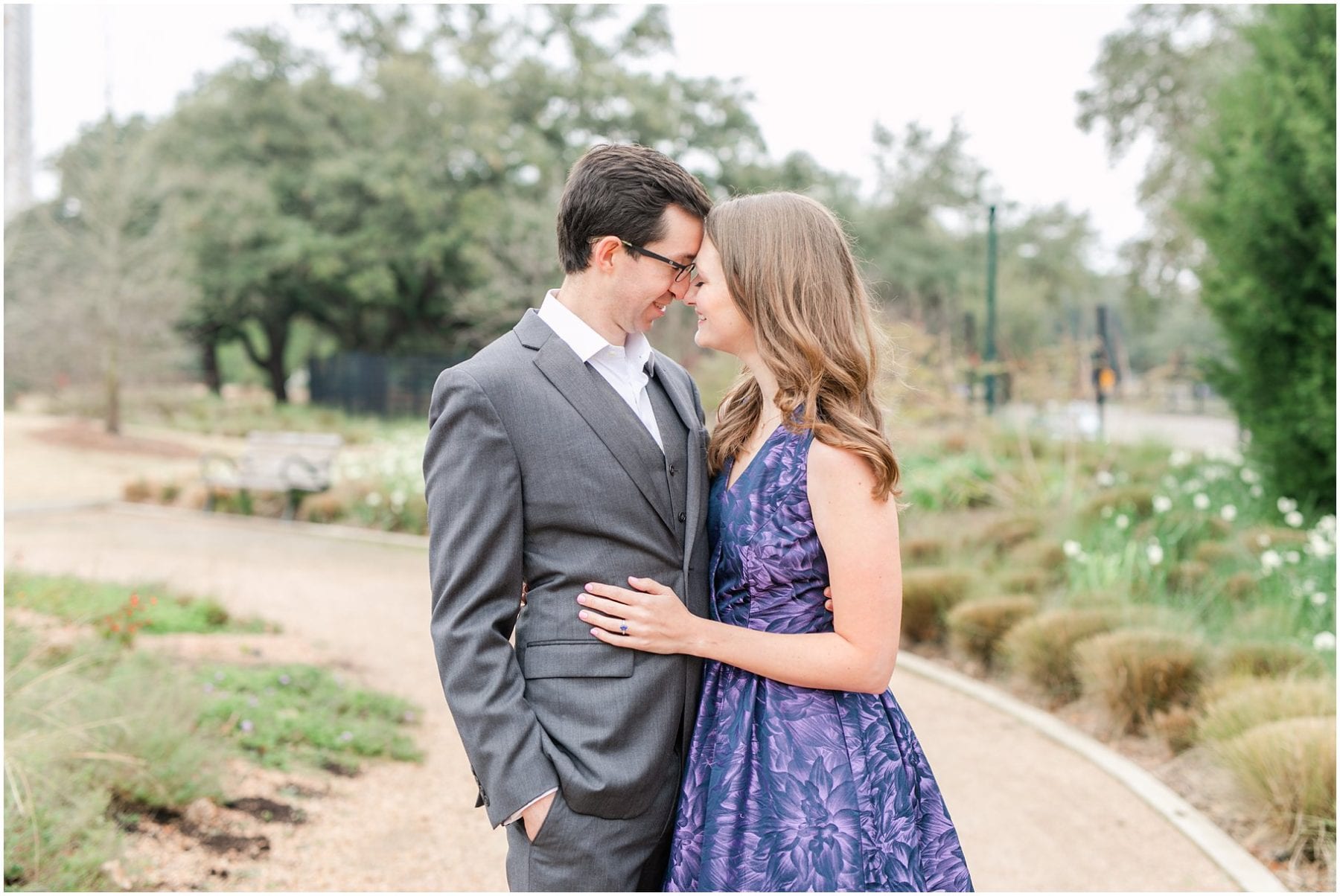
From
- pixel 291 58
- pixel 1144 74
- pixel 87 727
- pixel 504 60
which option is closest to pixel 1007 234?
pixel 1144 74

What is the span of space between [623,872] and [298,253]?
2551 centimetres

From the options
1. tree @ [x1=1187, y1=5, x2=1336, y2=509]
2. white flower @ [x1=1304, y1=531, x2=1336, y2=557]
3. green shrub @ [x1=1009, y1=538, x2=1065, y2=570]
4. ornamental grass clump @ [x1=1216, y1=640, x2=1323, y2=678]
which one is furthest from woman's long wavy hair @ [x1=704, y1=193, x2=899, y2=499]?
tree @ [x1=1187, y1=5, x2=1336, y2=509]

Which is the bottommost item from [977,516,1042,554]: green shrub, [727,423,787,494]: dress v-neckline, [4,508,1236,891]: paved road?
[4,508,1236,891]: paved road

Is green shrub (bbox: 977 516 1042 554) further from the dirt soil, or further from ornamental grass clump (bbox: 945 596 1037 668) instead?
the dirt soil

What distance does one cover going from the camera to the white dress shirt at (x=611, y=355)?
Result: 214cm

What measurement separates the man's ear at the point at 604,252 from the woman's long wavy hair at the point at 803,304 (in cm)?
20

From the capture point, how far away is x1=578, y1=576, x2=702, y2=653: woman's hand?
6.46 feet

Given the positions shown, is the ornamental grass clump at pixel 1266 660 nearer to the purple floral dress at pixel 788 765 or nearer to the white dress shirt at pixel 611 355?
the purple floral dress at pixel 788 765

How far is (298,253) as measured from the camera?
2536cm

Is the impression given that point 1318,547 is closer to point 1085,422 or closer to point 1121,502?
Answer: point 1121,502

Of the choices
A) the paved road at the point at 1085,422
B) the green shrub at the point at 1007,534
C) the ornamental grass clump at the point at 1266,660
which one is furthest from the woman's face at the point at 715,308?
the paved road at the point at 1085,422

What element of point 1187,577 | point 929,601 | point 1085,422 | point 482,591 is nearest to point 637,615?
point 482,591

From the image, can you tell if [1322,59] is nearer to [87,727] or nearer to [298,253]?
[87,727]

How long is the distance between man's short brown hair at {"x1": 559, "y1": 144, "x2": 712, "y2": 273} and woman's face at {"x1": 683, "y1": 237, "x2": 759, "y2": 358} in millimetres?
112
